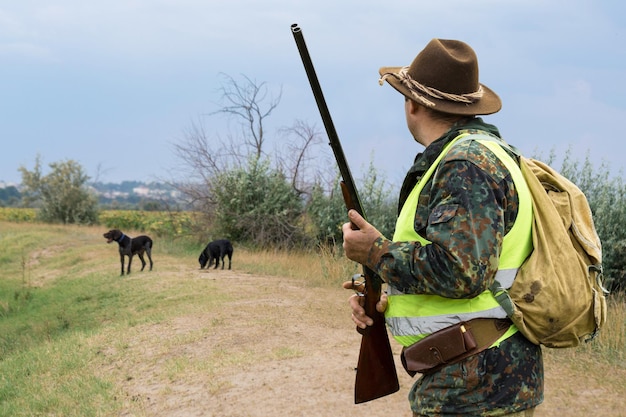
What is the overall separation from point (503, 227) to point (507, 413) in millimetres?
674

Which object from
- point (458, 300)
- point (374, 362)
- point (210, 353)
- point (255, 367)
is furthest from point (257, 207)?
point (458, 300)

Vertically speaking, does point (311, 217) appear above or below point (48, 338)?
above

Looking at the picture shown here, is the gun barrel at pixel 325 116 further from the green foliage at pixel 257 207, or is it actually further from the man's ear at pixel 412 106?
the green foliage at pixel 257 207

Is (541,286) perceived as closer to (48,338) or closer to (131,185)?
(48,338)

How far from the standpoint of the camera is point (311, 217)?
2039 cm

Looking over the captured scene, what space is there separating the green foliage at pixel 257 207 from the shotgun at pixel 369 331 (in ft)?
58.6

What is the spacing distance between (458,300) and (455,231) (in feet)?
1.08

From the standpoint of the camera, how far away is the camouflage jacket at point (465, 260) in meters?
2.19

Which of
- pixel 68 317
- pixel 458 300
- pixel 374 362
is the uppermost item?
pixel 458 300

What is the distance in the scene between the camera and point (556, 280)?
2.30 metres

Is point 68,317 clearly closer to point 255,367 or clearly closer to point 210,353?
point 210,353

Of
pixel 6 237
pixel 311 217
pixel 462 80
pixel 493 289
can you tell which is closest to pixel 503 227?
pixel 493 289

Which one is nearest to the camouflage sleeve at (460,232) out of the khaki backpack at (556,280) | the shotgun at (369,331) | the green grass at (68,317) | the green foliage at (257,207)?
the khaki backpack at (556,280)

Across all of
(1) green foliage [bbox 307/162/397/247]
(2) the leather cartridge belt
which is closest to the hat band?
(2) the leather cartridge belt
